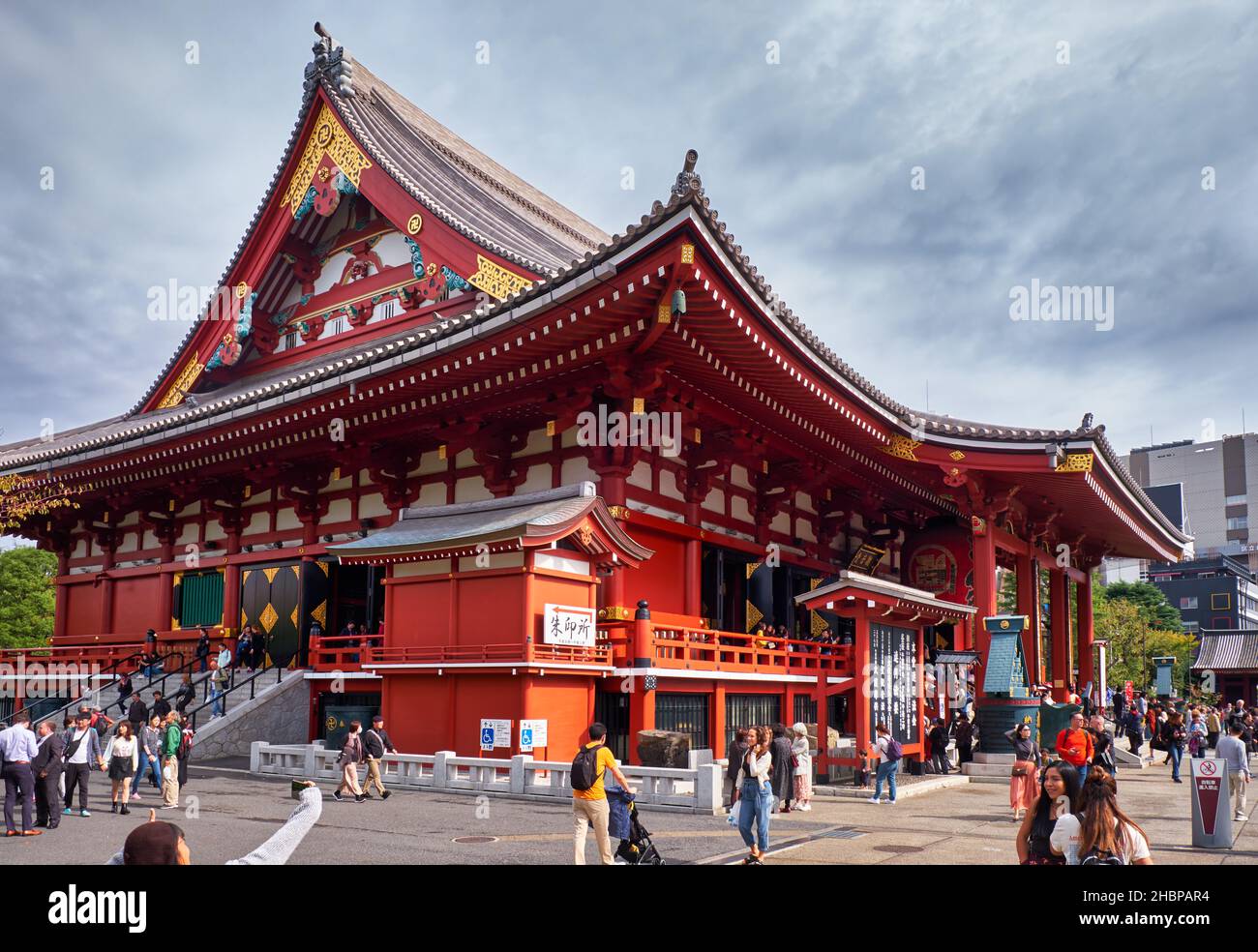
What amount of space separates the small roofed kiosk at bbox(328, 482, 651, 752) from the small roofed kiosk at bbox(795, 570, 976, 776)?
411 centimetres

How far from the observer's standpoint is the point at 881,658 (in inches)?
842

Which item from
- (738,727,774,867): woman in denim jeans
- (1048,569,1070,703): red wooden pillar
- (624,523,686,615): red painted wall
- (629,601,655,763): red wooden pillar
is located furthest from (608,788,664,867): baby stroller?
(1048,569,1070,703): red wooden pillar

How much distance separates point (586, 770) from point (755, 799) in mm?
2114

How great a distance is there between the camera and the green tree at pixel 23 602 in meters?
54.2

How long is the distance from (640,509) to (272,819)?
32.3 ft

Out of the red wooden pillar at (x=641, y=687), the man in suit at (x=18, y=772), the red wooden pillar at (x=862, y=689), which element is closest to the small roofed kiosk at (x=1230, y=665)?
the red wooden pillar at (x=862, y=689)

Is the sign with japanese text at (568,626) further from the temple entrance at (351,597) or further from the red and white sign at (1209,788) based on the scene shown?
the red and white sign at (1209,788)

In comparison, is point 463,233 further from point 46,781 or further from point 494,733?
point 46,781

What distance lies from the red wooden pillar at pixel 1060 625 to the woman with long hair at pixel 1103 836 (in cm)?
3084

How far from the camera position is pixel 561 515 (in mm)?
18328

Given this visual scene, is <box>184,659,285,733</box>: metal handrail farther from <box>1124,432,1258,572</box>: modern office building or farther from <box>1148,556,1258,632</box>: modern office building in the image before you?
<box>1124,432,1258,572</box>: modern office building

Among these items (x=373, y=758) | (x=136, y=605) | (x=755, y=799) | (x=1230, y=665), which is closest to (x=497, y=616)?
(x=373, y=758)

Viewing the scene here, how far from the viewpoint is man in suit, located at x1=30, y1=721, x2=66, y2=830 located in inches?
559
